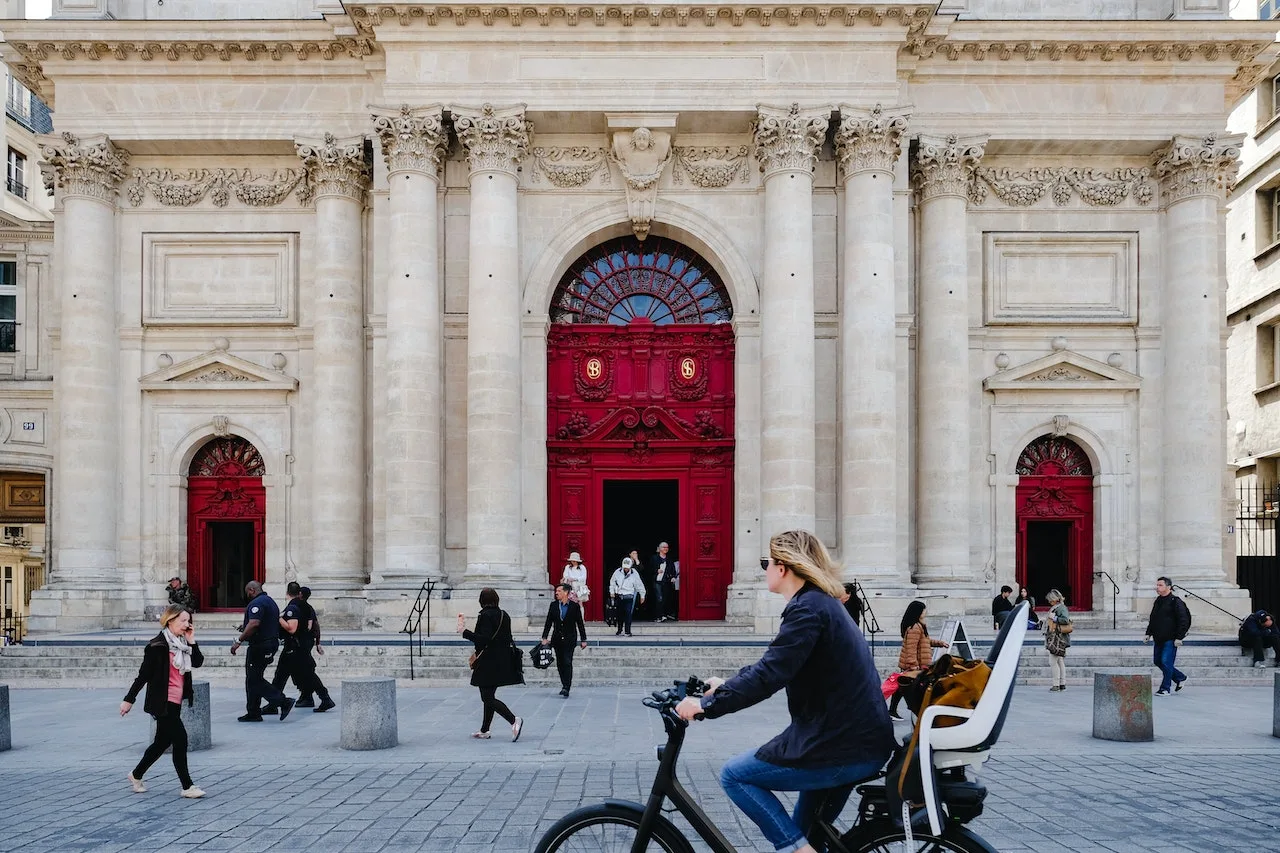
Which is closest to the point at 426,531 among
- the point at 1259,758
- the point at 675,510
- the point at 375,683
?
the point at 675,510

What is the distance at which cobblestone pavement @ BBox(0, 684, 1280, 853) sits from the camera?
25.8 feet

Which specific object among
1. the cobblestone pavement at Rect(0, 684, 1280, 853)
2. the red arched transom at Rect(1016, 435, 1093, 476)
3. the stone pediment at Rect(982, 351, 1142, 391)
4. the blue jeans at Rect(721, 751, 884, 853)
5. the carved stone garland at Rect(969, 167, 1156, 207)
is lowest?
the cobblestone pavement at Rect(0, 684, 1280, 853)

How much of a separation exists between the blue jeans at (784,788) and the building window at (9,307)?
26697mm

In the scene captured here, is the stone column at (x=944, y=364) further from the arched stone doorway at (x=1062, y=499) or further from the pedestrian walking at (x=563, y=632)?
the pedestrian walking at (x=563, y=632)

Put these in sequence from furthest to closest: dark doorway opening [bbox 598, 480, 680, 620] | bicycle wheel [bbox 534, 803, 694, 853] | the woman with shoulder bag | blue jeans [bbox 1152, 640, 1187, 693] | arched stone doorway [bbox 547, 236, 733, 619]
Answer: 1. dark doorway opening [bbox 598, 480, 680, 620]
2. arched stone doorway [bbox 547, 236, 733, 619]
3. the woman with shoulder bag
4. blue jeans [bbox 1152, 640, 1187, 693]
5. bicycle wheel [bbox 534, 803, 694, 853]

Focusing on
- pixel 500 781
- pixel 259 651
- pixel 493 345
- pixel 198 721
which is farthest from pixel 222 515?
pixel 500 781

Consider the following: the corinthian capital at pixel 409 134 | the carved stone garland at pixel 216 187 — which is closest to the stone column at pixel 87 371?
the carved stone garland at pixel 216 187

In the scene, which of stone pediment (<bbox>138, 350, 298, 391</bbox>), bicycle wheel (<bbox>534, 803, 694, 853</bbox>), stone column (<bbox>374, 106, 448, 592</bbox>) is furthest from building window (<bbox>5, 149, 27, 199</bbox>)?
bicycle wheel (<bbox>534, 803, 694, 853</bbox>)

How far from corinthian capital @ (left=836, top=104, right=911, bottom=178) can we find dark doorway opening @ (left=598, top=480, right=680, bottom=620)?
9111mm

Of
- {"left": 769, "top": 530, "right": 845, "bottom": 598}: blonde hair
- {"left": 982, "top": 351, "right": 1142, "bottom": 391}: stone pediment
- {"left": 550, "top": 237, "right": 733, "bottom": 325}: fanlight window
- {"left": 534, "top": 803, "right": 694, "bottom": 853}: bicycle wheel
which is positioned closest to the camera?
{"left": 769, "top": 530, "right": 845, "bottom": 598}: blonde hair

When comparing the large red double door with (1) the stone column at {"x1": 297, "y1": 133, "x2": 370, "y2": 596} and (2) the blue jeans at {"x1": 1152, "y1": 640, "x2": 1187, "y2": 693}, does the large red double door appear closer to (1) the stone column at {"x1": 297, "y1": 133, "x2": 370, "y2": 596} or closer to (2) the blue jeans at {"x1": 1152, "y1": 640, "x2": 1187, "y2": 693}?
(1) the stone column at {"x1": 297, "y1": 133, "x2": 370, "y2": 596}

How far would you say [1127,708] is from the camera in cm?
1183

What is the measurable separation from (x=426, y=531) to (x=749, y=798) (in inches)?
716

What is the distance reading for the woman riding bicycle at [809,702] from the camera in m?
4.50
